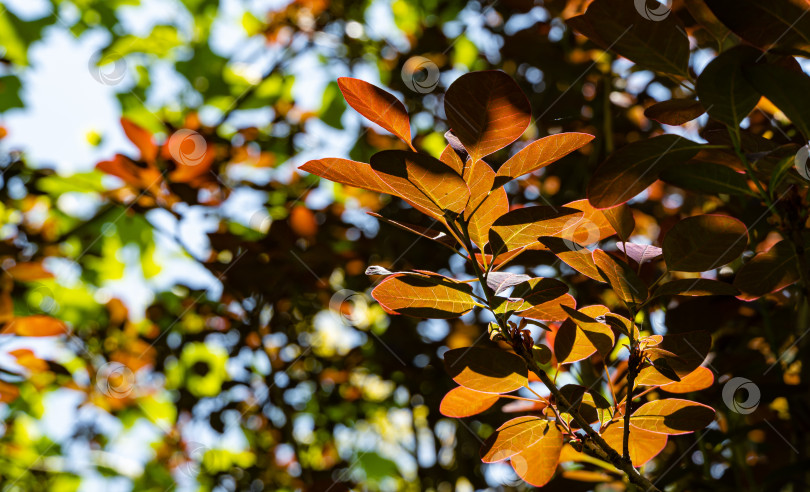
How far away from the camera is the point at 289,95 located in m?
2.37

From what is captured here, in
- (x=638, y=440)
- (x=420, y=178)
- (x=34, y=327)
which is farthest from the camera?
(x=34, y=327)

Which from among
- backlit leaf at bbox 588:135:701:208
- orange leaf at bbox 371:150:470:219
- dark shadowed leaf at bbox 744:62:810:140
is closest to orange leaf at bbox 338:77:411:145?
orange leaf at bbox 371:150:470:219

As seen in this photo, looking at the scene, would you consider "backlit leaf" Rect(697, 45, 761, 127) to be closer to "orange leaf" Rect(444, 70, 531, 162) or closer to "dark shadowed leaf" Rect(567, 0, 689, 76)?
"dark shadowed leaf" Rect(567, 0, 689, 76)

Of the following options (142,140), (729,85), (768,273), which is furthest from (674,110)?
(142,140)

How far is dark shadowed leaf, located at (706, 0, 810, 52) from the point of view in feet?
1.51

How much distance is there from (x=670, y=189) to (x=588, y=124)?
0.43m

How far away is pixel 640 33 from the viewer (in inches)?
20.1

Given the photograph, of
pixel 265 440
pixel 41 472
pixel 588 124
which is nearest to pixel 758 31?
pixel 588 124

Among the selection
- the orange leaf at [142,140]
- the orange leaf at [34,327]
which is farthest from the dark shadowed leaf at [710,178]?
the orange leaf at [34,327]

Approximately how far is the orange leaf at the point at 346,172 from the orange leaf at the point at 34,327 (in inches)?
40.6

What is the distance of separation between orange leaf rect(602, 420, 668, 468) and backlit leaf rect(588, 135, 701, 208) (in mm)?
202

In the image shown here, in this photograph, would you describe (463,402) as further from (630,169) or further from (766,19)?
(766,19)

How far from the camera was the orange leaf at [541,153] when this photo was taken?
0.49 metres

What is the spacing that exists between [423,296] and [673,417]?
0.24 m
